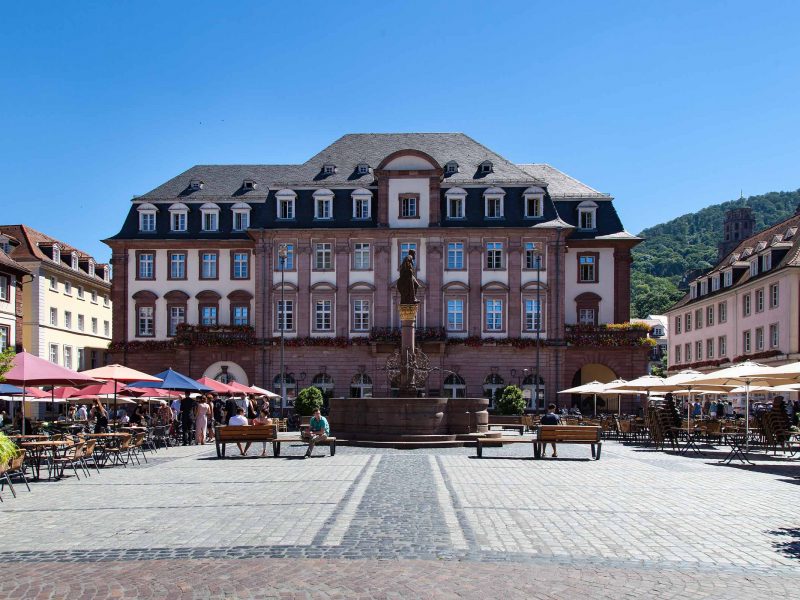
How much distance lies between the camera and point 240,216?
61.4 m

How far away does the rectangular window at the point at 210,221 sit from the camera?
6115 centimetres

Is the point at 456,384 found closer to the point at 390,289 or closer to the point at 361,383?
the point at 361,383

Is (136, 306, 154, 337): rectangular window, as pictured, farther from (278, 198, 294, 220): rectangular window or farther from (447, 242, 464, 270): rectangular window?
(447, 242, 464, 270): rectangular window

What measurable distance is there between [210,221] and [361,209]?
10.5 meters

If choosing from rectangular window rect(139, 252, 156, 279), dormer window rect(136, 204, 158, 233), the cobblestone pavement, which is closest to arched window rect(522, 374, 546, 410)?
rectangular window rect(139, 252, 156, 279)

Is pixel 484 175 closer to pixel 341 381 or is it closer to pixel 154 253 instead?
pixel 341 381

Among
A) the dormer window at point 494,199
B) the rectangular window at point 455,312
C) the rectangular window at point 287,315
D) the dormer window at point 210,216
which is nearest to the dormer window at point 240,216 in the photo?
the dormer window at point 210,216

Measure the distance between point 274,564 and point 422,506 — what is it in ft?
15.4

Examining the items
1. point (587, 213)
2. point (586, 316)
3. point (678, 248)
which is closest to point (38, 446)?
point (586, 316)

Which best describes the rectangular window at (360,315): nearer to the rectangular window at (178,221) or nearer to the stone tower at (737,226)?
the rectangular window at (178,221)

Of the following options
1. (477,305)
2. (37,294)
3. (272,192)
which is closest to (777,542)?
(477,305)

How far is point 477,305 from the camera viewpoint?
189 ft

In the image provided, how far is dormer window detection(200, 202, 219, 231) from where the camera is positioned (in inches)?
2408

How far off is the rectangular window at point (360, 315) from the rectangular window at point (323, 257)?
2.86 m
